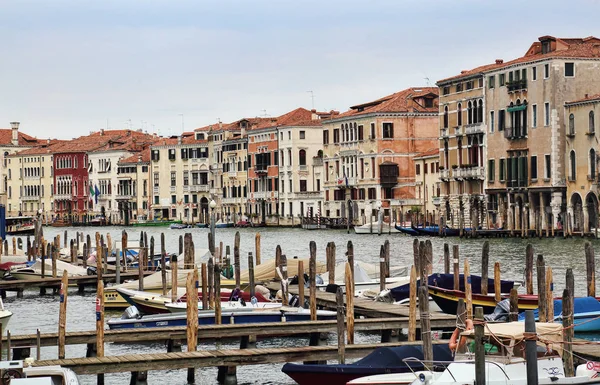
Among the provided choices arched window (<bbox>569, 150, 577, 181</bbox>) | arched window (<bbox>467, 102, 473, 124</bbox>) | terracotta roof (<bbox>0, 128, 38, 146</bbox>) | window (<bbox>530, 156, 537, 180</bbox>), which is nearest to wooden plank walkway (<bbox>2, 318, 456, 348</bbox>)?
arched window (<bbox>569, 150, 577, 181</bbox>)

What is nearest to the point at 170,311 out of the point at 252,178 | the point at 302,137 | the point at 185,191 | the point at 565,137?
the point at 565,137

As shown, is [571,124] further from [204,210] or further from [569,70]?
[204,210]

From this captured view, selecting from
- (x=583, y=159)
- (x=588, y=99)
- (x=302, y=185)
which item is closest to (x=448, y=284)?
(x=588, y=99)

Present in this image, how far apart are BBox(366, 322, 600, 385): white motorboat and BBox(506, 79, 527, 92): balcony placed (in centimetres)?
4405

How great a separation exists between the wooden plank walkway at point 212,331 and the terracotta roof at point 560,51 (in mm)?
37505

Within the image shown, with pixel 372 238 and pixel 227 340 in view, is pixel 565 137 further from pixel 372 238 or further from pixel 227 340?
pixel 227 340

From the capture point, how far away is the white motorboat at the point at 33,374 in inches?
491

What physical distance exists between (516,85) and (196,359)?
43428 mm

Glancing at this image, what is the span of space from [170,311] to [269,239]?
4266 cm

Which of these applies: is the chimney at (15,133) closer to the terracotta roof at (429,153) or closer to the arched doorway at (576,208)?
the terracotta roof at (429,153)

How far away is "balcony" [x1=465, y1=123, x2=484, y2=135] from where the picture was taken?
60.6 meters

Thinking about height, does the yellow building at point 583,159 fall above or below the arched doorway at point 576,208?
above

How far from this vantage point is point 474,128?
61125mm

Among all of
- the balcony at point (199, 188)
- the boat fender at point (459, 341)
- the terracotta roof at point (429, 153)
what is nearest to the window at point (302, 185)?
the terracotta roof at point (429, 153)
